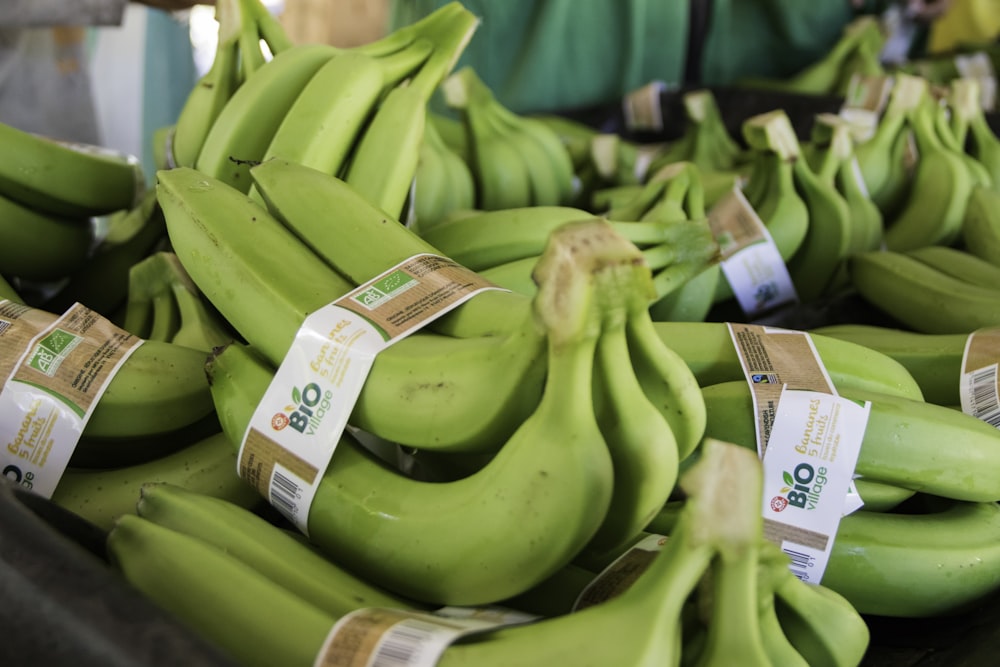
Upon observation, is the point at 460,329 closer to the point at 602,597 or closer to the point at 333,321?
the point at 333,321

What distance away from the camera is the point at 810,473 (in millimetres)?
622

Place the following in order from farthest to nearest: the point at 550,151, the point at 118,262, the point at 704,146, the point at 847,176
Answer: the point at 704,146 < the point at 550,151 < the point at 847,176 < the point at 118,262

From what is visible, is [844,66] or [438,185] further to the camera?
[844,66]

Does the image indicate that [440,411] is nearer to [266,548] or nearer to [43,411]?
[266,548]

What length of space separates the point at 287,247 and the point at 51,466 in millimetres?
250

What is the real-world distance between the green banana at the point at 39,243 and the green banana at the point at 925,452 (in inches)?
31.8

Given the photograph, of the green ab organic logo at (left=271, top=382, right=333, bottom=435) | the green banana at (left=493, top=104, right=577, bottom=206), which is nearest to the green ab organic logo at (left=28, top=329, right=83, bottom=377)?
the green ab organic logo at (left=271, top=382, right=333, bottom=435)

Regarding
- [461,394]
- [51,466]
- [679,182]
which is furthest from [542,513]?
[679,182]

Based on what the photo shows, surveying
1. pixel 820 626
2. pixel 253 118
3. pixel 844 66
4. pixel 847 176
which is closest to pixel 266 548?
pixel 820 626

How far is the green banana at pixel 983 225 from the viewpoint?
112 cm

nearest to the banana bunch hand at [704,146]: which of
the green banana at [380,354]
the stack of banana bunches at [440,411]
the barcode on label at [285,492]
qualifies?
the stack of banana bunches at [440,411]

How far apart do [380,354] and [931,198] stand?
1.09m

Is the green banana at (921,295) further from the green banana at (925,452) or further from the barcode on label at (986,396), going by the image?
the green banana at (925,452)

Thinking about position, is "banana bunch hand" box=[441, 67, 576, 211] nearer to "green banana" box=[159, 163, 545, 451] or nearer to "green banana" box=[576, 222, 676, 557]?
"green banana" box=[159, 163, 545, 451]
